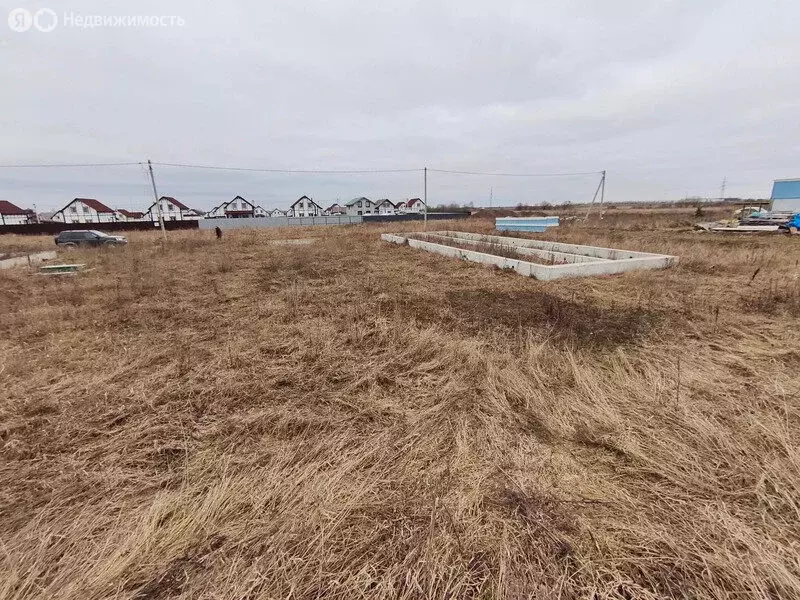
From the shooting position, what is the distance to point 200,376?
3.77 meters

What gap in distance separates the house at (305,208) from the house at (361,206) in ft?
23.7

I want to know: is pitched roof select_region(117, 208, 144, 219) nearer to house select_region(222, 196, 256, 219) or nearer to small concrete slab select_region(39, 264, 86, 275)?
house select_region(222, 196, 256, 219)

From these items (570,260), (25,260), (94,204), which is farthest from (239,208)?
(570,260)

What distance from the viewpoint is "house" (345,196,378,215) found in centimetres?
7575

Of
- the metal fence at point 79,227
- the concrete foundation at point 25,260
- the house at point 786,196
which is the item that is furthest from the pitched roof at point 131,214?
the house at point 786,196

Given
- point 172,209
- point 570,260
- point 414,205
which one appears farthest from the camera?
point 414,205

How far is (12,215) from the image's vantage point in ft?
158

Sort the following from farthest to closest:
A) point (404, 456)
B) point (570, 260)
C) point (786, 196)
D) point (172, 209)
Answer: point (172, 209) → point (786, 196) → point (570, 260) → point (404, 456)

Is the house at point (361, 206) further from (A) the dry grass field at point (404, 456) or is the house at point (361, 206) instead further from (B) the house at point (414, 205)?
(A) the dry grass field at point (404, 456)

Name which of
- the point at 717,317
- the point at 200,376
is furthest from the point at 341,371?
the point at 717,317

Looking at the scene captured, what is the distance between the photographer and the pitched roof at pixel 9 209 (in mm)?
47156

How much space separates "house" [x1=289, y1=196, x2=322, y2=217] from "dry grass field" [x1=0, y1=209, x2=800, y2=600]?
6998cm

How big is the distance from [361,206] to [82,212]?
49309mm

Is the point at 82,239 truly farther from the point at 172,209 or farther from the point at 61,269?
the point at 172,209
